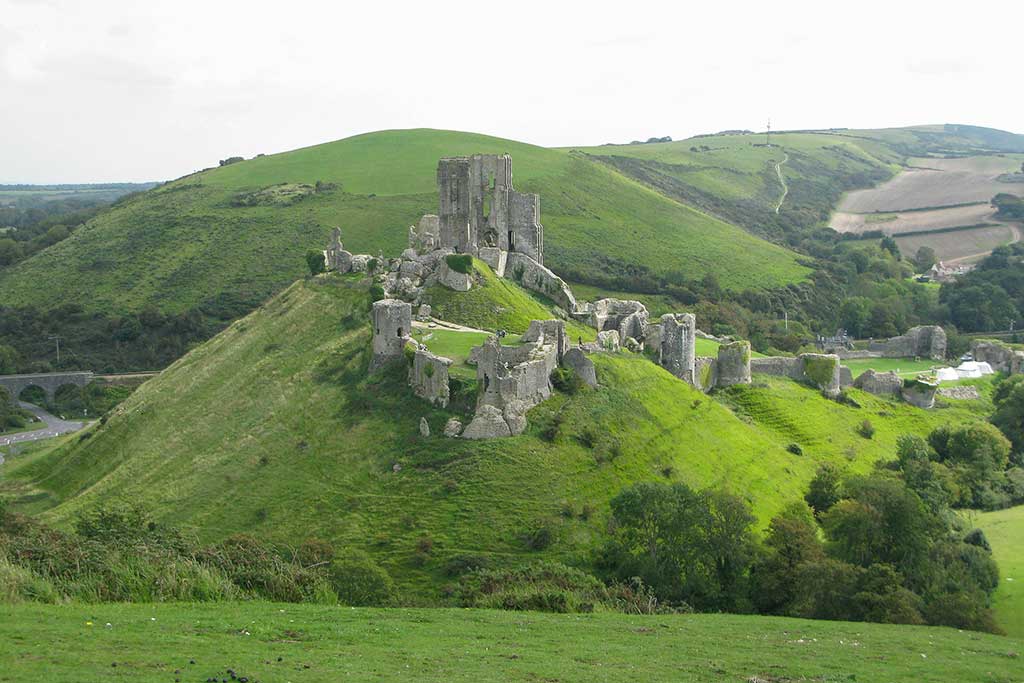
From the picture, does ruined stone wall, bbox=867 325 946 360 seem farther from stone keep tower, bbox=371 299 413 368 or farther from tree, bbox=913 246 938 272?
tree, bbox=913 246 938 272

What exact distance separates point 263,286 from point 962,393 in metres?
72.9

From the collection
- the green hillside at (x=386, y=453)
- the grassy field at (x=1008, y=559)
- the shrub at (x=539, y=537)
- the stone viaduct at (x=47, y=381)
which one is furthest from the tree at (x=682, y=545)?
the stone viaduct at (x=47, y=381)

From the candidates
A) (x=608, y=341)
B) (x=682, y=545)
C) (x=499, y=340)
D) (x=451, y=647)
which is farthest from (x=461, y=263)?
(x=451, y=647)

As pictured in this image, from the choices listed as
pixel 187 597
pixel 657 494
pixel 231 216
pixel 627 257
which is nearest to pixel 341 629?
pixel 187 597

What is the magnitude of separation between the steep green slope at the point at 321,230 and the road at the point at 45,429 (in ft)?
60.4

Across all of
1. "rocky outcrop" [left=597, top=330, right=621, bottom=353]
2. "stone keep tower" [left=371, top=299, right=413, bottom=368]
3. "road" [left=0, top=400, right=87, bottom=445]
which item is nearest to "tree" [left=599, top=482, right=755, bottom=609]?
"stone keep tower" [left=371, top=299, right=413, bottom=368]

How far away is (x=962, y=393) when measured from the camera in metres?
76.6

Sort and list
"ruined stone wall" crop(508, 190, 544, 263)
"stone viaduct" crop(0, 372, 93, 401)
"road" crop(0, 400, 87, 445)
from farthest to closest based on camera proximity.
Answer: "stone viaduct" crop(0, 372, 93, 401) → "road" crop(0, 400, 87, 445) → "ruined stone wall" crop(508, 190, 544, 263)

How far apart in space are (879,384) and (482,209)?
90.5 ft

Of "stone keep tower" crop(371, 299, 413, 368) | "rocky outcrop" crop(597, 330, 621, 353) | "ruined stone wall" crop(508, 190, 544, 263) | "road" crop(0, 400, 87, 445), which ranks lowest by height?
"road" crop(0, 400, 87, 445)

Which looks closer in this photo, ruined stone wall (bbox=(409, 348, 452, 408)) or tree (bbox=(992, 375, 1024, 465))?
ruined stone wall (bbox=(409, 348, 452, 408))

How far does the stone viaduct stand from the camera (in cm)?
10997

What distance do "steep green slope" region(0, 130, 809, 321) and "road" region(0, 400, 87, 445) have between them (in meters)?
18.4

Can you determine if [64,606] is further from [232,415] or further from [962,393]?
[962,393]
